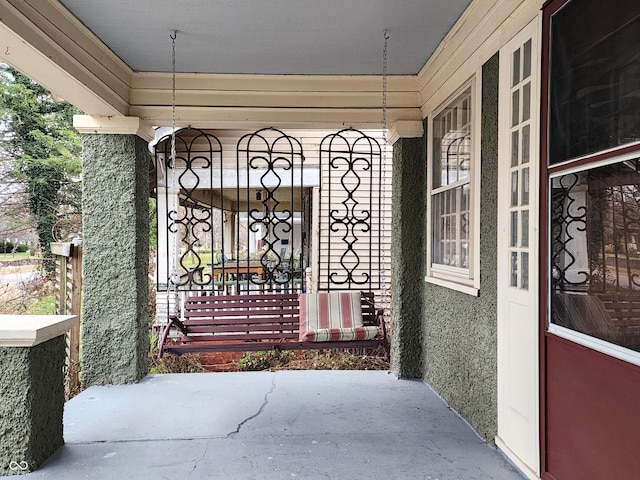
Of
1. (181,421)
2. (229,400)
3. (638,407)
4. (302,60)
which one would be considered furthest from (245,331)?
(638,407)

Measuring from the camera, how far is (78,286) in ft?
13.1

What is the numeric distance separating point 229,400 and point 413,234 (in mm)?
1986

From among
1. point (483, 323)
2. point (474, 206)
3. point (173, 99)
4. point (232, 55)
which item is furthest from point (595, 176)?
point (173, 99)

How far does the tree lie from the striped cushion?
4987 millimetres

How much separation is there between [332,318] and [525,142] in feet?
6.66

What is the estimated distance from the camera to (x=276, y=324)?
3982mm

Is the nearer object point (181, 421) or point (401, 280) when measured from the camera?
point (181, 421)

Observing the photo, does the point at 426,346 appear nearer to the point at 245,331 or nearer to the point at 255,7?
the point at 245,331

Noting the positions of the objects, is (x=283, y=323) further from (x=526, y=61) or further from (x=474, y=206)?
(x=526, y=61)

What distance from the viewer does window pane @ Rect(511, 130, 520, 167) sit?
7.75 feet

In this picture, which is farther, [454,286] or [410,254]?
[410,254]

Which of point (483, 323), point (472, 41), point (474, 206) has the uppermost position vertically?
point (472, 41)

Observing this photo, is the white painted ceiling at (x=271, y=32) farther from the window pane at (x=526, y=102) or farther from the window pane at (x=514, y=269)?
the window pane at (x=514, y=269)

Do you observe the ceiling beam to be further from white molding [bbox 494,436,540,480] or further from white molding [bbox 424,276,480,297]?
white molding [bbox 494,436,540,480]
